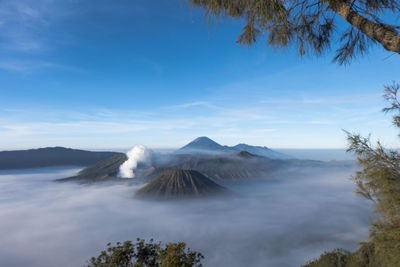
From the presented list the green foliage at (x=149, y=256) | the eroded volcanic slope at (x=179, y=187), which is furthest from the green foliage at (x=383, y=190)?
the eroded volcanic slope at (x=179, y=187)

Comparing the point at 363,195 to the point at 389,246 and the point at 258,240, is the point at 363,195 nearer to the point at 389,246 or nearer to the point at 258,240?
the point at 389,246

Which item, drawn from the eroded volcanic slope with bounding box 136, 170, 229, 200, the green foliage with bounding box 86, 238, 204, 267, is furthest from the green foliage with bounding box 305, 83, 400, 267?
the eroded volcanic slope with bounding box 136, 170, 229, 200

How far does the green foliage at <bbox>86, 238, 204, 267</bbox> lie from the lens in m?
4.48

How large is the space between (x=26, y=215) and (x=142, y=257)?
267m

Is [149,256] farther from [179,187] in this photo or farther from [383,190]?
[179,187]

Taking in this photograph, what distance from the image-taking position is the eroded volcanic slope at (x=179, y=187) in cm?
15650

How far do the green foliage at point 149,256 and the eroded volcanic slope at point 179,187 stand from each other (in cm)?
15350

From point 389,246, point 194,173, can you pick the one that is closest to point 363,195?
point 389,246

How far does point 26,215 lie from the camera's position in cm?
19962

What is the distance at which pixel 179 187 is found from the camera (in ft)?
523

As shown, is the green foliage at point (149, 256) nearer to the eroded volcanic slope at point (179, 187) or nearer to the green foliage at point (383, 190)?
the green foliage at point (383, 190)

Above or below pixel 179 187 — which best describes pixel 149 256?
above

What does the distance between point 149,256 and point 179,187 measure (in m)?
158

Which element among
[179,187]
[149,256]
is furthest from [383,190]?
[179,187]
